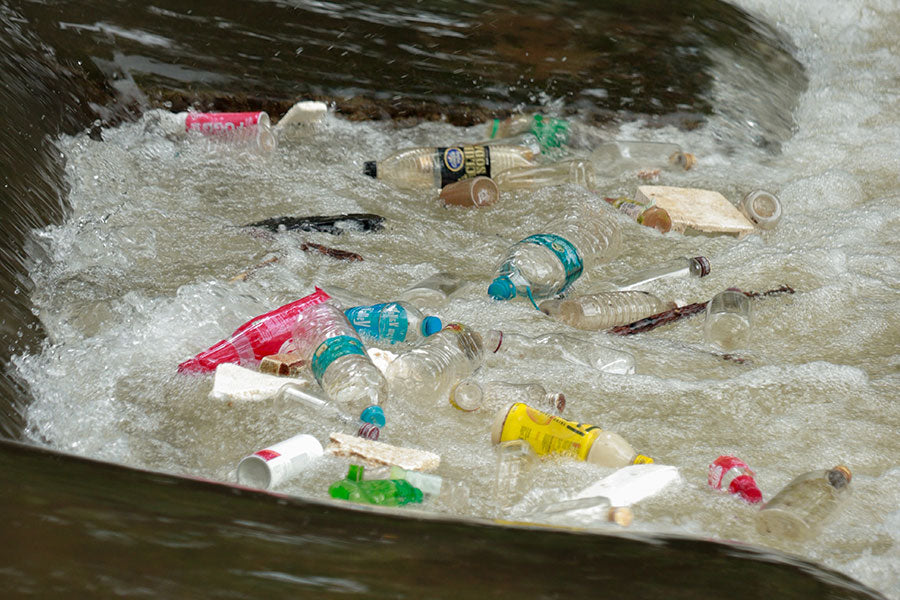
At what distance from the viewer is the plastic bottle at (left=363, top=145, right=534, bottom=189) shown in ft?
11.4

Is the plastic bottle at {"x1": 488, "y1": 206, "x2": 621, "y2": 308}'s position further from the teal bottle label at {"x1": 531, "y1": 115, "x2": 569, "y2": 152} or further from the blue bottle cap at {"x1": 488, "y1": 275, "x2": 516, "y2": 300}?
the teal bottle label at {"x1": 531, "y1": 115, "x2": 569, "y2": 152}

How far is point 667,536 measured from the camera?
1.39 m

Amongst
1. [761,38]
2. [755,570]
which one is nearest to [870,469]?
[755,570]

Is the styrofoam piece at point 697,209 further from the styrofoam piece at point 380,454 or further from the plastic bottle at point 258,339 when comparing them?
the styrofoam piece at point 380,454

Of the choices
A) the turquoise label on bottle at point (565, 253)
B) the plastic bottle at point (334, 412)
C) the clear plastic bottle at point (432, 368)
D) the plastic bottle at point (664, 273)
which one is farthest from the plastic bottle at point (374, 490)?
the plastic bottle at point (664, 273)

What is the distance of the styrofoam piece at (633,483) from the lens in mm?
1692

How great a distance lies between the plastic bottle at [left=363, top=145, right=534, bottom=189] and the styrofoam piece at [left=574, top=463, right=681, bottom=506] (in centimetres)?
191

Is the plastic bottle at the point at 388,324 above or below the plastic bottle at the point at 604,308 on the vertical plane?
below

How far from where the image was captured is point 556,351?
234cm

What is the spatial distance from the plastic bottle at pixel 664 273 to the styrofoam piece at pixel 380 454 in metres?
1.16

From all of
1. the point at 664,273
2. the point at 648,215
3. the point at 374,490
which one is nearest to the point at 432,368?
the point at 374,490

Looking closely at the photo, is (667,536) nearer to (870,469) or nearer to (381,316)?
(870,469)

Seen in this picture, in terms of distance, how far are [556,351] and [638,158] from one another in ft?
5.77

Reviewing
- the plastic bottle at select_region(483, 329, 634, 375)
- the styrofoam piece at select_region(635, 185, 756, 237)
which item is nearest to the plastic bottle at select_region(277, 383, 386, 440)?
the plastic bottle at select_region(483, 329, 634, 375)
